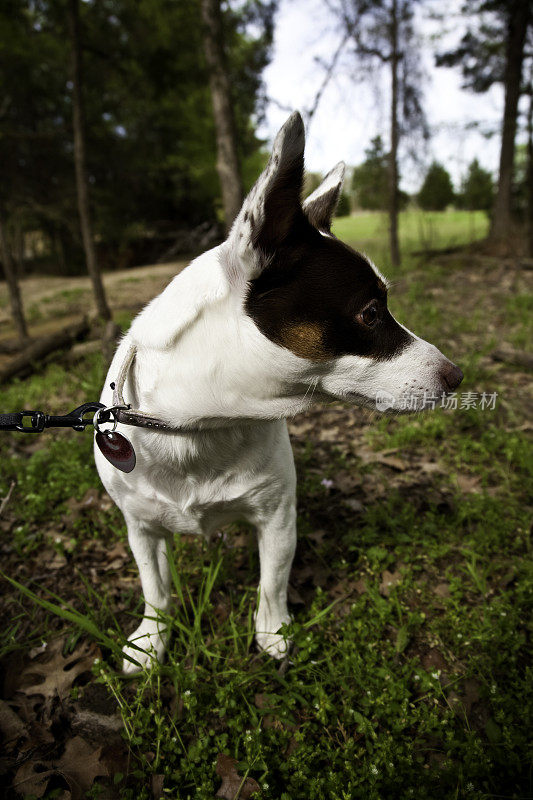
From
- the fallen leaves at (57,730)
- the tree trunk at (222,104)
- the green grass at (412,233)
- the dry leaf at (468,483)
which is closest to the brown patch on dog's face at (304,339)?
the fallen leaves at (57,730)

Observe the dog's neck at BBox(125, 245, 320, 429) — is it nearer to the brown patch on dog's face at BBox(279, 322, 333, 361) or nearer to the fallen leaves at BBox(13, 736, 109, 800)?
the brown patch on dog's face at BBox(279, 322, 333, 361)

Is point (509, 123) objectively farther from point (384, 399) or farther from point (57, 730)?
point (57, 730)

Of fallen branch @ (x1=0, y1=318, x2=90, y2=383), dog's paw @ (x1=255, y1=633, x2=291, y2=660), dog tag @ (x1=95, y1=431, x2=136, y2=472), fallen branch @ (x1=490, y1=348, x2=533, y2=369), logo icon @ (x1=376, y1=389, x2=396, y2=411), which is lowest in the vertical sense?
dog's paw @ (x1=255, y1=633, x2=291, y2=660)

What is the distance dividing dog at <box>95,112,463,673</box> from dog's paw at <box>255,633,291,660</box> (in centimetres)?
63

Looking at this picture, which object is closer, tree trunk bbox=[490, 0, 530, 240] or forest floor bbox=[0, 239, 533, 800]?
forest floor bbox=[0, 239, 533, 800]

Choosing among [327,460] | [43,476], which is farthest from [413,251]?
[43,476]

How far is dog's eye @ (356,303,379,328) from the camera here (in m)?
1.41

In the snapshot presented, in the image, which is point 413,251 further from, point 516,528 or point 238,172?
point 516,528

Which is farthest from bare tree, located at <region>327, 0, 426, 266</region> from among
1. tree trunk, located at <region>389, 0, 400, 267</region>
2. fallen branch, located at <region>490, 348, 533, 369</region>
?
fallen branch, located at <region>490, 348, 533, 369</region>

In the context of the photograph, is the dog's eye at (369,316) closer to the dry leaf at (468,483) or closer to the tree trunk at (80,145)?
the dry leaf at (468,483)

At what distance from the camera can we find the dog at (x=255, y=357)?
52.0 inches

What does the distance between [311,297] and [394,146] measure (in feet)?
31.5

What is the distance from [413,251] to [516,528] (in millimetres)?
10686

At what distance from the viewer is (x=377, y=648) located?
6.49 ft
